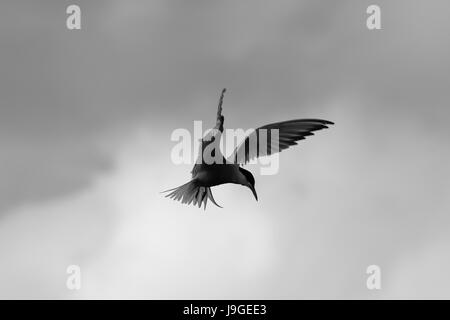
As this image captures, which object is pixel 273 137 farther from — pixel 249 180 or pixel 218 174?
pixel 218 174

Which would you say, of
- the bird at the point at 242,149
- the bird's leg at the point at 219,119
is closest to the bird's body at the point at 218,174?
the bird at the point at 242,149

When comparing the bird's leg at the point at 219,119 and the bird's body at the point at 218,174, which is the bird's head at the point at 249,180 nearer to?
the bird's body at the point at 218,174

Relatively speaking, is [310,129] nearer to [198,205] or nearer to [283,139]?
[283,139]

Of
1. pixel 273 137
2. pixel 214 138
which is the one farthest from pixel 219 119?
pixel 273 137

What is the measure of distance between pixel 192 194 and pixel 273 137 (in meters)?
2.20

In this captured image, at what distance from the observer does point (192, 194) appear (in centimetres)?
1089

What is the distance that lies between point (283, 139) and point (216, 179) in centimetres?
121

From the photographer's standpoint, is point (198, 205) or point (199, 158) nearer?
point (199, 158)

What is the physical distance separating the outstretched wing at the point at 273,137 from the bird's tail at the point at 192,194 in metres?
1.33

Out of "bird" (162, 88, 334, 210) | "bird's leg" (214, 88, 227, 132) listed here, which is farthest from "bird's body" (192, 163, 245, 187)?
"bird's leg" (214, 88, 227, 132)

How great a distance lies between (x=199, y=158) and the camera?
31.8 feet

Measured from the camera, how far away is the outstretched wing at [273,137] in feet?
29.5

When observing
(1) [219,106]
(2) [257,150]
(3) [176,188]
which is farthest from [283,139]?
(3) [176,188]

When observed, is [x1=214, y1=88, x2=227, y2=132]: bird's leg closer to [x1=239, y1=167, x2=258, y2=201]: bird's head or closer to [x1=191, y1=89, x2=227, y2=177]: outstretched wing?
[x1=191, y1=89, x2=227, y2=177]: outstretched wing
